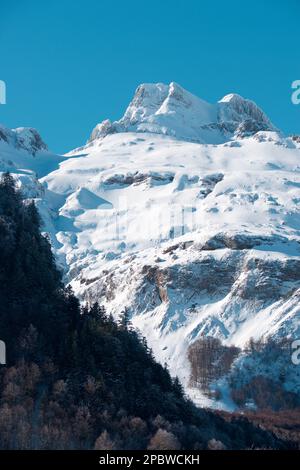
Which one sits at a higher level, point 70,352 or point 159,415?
point 70,352

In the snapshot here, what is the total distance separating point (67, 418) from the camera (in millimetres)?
100312

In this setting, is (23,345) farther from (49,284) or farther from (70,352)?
(49,284)

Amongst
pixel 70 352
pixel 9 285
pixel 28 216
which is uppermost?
pixel 28 216

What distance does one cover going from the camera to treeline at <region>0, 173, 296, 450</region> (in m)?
97.4

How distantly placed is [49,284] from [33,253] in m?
5.41

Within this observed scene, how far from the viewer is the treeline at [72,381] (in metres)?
97.4

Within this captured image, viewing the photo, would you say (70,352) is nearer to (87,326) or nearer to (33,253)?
(87,326)

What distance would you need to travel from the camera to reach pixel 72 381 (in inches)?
4338

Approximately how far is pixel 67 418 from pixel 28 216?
53624mm
